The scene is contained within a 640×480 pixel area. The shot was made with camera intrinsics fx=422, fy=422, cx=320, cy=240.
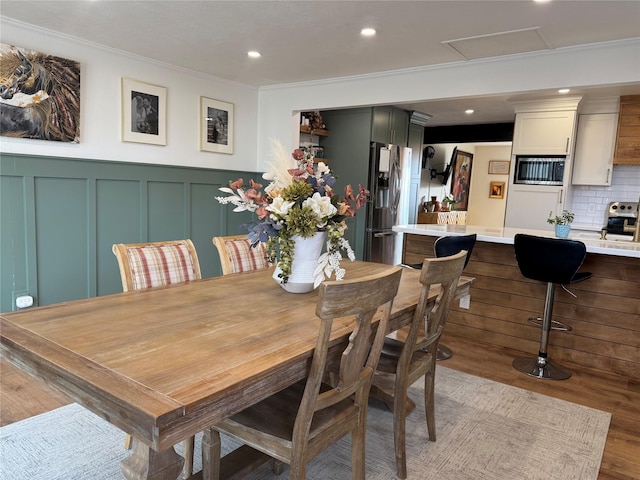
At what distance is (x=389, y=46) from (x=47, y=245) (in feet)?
10.1

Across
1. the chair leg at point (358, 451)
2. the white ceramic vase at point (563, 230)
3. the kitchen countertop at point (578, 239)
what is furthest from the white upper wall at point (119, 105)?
the white ceramic vase at point (563, 230)

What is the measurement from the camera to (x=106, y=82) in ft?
11.7

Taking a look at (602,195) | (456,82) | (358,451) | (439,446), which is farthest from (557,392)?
(602,195)

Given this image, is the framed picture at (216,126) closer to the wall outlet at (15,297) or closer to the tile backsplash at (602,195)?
the wall outlet at (15,297)

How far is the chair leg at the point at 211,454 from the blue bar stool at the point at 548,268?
242 cm

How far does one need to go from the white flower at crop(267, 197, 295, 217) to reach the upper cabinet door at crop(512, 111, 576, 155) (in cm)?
429

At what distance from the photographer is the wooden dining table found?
0.97 m

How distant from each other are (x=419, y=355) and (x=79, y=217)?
2928mm

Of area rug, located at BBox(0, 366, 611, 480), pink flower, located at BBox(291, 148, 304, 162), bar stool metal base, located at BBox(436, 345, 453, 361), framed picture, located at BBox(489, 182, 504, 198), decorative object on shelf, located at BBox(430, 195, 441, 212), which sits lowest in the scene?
area rug, located at BBox(0, 366, 611, 480)

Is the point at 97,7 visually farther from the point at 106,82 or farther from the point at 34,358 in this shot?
the point at 34,358

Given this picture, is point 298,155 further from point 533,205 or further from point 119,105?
point 533,205

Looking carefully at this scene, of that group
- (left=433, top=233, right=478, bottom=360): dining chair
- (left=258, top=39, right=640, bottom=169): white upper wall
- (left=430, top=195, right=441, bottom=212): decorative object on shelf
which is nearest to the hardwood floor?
(left=433, top=233, right=478, bottom=360): dining chair

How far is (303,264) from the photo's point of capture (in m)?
1.98

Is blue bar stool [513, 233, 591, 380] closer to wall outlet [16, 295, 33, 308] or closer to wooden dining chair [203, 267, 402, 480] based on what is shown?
wooden dining chair [203, 267, 402, 480]
